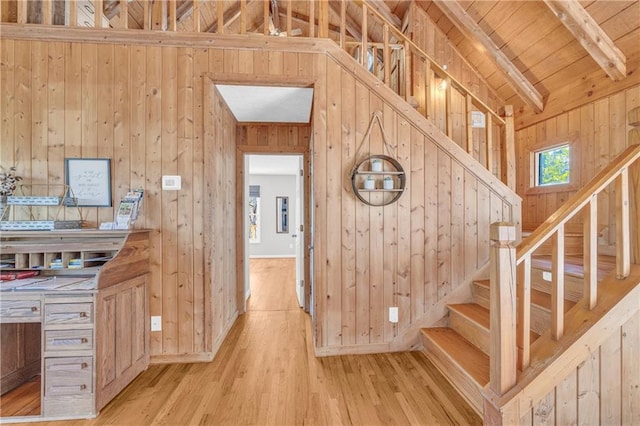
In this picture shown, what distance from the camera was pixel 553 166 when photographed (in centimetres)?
386

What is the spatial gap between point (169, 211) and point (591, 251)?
298 centimetres

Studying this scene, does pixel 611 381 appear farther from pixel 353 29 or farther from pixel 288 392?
pixel 353 29

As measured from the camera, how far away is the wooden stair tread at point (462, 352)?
191 cm

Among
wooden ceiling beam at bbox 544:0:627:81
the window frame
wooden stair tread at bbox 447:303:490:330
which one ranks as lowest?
wooden stair tread at bbox 447:303:490:330

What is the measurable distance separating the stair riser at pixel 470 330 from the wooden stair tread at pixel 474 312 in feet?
0.09

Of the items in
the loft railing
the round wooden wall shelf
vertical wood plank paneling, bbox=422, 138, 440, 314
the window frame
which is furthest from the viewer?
the window frame

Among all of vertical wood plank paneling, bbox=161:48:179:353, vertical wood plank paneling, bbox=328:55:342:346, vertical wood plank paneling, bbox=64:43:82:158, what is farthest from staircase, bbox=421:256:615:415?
vertical wood plank paneling, bbox=64:43:82:158

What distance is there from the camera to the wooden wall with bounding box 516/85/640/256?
115 inches

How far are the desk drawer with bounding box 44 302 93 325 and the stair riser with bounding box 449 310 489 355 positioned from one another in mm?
2854

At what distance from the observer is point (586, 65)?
3.14 m

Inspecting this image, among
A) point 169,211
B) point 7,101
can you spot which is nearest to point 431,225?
point 169,211

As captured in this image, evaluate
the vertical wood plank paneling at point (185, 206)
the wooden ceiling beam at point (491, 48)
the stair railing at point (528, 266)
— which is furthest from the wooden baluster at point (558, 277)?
the wooden ceiling beam at point (491, 48)

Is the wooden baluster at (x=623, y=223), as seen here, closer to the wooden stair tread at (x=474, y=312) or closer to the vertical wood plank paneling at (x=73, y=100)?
the wooden stair tread at (x=474, y=312)

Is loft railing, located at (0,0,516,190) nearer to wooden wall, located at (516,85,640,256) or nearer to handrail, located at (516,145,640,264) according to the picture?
wooden wall, located at (516,85,640,256)
